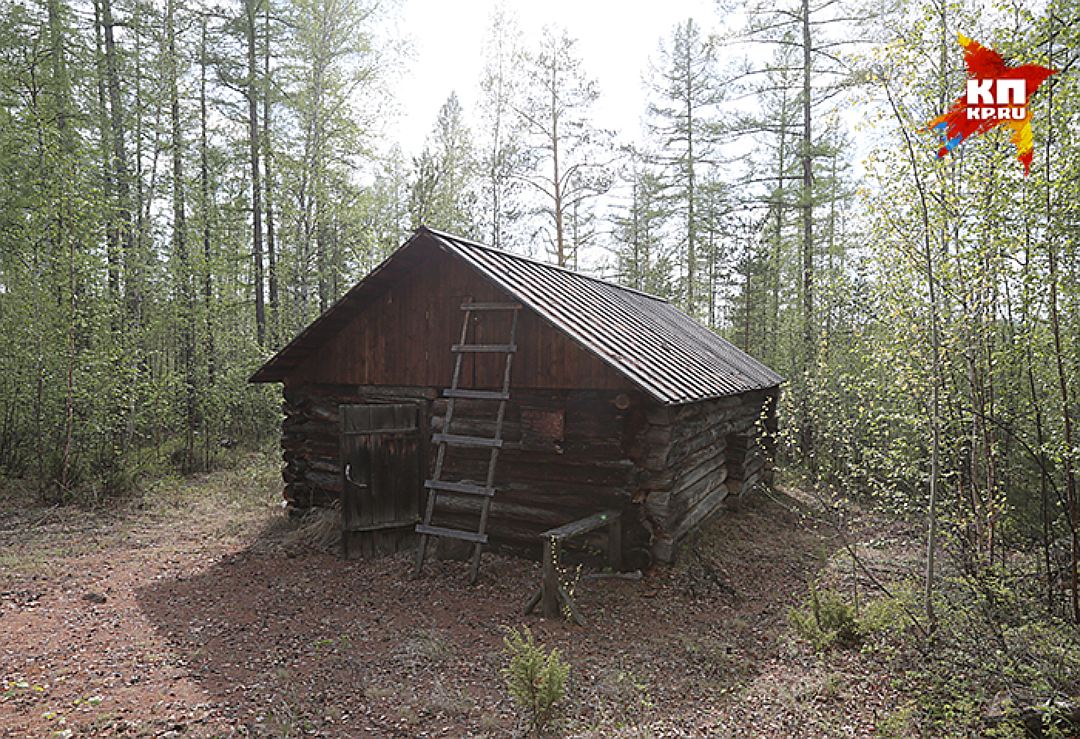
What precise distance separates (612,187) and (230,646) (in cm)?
1739

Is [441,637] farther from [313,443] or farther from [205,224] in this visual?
[205,224]

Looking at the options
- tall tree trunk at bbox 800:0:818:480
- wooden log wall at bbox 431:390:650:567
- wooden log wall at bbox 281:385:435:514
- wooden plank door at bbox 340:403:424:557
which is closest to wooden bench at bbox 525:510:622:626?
wooden log wall at bbox 431:390:650:567

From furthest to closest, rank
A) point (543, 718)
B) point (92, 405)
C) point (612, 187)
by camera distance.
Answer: point (612, 187)
point (92, 405)
point (543, 718)

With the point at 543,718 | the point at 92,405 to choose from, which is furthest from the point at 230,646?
the point at 92,405

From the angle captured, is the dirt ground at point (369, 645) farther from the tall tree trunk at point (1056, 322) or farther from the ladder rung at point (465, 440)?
the tall tree trunk at point (1056, 322)

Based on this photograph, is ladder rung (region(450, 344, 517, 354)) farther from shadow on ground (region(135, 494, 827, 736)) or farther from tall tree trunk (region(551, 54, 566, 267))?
tall tree trunk (region(551, 54, 566, 267))

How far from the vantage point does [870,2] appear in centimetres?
1479

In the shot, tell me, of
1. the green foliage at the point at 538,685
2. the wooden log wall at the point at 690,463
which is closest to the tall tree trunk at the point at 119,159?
the wooden log wall at the point at 690,463

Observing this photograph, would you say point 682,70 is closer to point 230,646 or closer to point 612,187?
point 612,187

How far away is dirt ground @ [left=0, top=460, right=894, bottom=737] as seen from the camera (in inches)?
181

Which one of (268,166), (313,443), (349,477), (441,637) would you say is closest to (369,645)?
(441,637)

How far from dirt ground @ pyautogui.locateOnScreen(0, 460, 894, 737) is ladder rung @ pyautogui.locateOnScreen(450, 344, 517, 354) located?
2834mm

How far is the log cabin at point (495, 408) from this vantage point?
737 cm

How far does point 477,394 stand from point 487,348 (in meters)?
0.63
